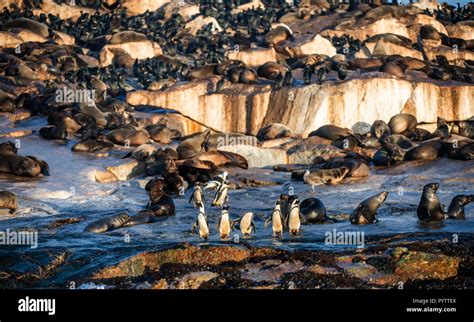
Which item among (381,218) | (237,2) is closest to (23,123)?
(381,218)

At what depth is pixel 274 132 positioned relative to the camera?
23.9m

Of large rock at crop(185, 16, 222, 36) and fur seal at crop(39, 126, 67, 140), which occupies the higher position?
large rock at crop(185, 16, 222, 36)

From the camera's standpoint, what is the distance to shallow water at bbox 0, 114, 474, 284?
11664 mm

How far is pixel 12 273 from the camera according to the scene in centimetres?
1048

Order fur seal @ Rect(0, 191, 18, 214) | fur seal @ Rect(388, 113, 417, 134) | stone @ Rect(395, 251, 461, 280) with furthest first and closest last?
fur seal @ Rect(388, 113, 417, 134)
fur seal @ Rect(0, 191, 18, 214)
stone @ Rect(395, 251, 461, 280)

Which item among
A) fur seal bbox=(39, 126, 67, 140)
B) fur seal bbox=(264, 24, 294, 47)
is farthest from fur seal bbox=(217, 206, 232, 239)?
fur seal bbox=(264, 24, 294, 47)

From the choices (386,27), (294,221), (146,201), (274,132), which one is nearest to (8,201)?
(146,201)

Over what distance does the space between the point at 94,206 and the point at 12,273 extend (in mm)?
5385

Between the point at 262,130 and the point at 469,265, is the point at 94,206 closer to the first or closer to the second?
the point at 469,265

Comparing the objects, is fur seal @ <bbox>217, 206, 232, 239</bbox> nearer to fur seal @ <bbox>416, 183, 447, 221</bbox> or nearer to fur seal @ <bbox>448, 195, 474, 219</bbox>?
fur seal @ <bbox>416, 183, 447, 221</bbox>

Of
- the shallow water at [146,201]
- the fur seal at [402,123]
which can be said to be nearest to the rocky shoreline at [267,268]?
the shallow water at [146,201]

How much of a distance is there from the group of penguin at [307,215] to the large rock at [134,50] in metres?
20.3

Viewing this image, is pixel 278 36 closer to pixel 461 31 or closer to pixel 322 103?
pixel 461 31

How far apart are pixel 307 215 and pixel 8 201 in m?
5.14
